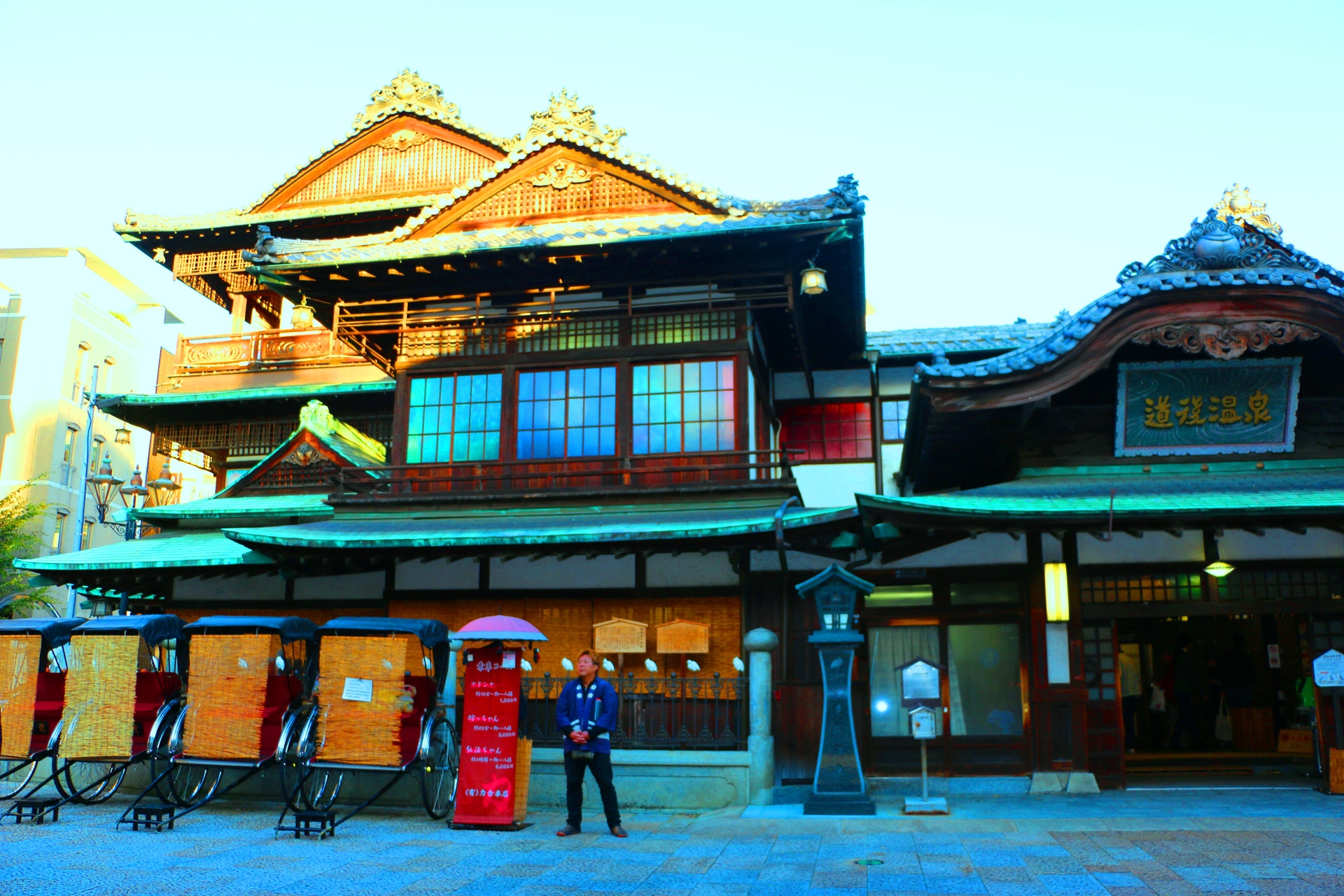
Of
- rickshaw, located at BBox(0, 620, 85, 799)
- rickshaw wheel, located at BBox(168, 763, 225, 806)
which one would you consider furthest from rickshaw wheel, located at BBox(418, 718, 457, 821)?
rickshaw, located at BBox(0, 620, 85, 799)

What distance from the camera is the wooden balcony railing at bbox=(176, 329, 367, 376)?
2241cm

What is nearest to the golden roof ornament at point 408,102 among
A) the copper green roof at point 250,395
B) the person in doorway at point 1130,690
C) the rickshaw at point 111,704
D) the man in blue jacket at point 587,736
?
the copper green roof at point 250,395

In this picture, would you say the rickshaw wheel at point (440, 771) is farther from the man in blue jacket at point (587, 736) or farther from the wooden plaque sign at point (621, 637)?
the wooden plaque sign at point (621, 637)

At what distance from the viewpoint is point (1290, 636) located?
17625 mm

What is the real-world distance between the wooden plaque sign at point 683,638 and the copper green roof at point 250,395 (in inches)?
367

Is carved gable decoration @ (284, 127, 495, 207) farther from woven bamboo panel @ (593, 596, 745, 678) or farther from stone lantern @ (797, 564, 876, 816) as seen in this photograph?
stone lantern @ (797, 564, 876, 816)

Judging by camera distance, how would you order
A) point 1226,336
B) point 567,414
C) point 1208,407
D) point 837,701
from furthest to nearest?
Result: point 567,414 < point 1208,407 < point 1226,336 < point 837,701

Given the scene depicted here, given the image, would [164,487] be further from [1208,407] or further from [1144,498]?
[1208,407]

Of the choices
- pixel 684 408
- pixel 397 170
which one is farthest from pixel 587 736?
pixel 397 170

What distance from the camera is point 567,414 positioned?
53.8ft

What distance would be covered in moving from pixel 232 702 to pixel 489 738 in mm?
3187

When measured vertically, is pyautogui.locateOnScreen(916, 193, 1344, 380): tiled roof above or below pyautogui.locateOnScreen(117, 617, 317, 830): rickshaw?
Answer: above

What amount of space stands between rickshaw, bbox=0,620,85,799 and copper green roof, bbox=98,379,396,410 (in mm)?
8851

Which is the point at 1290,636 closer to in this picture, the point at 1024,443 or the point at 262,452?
the point at 1024,443
